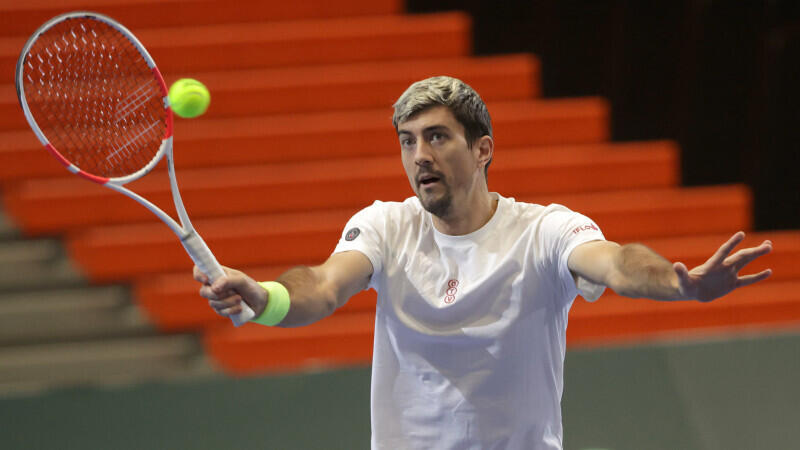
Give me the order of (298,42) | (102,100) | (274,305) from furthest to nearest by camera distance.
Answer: (298,42) → (102,100) → (274,305)

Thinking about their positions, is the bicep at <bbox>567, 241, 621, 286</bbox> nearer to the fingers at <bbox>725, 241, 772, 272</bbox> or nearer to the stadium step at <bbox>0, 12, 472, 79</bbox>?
the fingers at <bbox>725, 241, 772, 272</bbox>

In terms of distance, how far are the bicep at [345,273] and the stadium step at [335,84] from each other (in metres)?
3.46

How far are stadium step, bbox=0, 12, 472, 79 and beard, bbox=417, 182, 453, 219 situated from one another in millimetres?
3670

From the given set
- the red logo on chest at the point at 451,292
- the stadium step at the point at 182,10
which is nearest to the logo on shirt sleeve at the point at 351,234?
the red logo on chest at the point at 451,292

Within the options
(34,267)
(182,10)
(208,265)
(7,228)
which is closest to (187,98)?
(208,265)

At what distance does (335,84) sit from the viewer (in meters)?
5.86

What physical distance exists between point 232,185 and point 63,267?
98 centimetres

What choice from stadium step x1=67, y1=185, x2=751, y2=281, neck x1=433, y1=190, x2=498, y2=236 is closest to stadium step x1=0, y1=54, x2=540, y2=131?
stadium step x1=67, y1=185, x2=751, y2=281

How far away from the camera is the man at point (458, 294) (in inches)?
94.4

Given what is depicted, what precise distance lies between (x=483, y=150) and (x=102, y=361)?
3176 millimetres

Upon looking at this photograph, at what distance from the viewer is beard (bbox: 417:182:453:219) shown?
2.45m

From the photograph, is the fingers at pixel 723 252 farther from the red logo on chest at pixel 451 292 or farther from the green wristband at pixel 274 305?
the green wristband at pixel 274 305

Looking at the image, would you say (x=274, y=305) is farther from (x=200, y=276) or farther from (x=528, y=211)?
(x=528, y=211)

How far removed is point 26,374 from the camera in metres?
5.01
